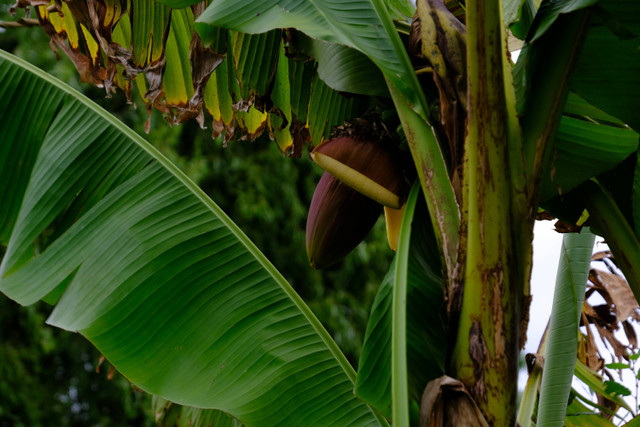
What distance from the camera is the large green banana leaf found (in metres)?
1.02

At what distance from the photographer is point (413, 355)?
891 millimetres

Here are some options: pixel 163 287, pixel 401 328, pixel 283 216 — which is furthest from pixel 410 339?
pixel 283 216

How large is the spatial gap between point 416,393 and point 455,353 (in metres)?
0.13

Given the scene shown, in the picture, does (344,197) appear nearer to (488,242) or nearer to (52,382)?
(488,242)

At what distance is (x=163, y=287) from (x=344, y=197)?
0.34m

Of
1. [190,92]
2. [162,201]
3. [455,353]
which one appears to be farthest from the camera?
[190,92]

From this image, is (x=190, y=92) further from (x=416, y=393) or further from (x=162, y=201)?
(x=416, y=393)

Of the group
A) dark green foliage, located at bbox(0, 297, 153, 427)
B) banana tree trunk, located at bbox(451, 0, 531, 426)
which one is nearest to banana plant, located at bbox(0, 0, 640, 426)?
banana tree trunk, located at bbox(451, 0, 531, 426)

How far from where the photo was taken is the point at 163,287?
41.3 inches

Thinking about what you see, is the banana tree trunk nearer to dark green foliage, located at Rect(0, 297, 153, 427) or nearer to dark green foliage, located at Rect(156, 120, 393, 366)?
dark green foliage, located at Rect(156, 120, 393, 366)

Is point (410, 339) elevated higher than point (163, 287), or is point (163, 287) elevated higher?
point (163, 287)

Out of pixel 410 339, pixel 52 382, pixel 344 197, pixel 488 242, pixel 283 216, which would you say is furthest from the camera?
pixel 283 216

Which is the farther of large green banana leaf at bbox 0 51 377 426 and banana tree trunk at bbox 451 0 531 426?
large green banana leaf at bbox 0 51 377 426

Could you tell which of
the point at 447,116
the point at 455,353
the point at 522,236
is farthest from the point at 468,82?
the point at 455,353
